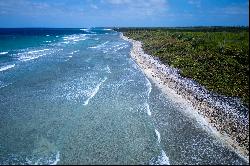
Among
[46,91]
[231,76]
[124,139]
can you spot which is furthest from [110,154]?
[231,76]

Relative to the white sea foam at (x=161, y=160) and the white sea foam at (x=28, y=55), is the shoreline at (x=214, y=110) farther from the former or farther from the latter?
the white sea foam at (x=28, y=55)

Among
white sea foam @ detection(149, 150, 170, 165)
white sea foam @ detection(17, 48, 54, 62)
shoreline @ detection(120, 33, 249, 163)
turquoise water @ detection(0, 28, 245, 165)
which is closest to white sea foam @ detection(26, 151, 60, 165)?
turquoise water @ detection(0, 28, 245, 165)

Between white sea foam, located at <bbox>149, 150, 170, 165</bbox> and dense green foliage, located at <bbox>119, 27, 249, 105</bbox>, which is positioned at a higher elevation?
dense green foliage, located at <bbox>119, 27, 249, 105</bbox>

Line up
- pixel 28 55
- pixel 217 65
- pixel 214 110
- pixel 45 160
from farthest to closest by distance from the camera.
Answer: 1. pixel 28 55
2. pixel 217 65
3. pixel 214 110
4. pixel 45 160

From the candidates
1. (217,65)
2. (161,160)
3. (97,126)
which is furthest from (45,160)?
(217,65)

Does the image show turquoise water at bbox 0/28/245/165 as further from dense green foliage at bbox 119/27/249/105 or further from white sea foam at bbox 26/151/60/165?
dense green foliage at bbox 119/27/249/105

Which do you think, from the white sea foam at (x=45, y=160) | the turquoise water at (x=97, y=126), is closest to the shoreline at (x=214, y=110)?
the turquoise water at (x=97, y=126)

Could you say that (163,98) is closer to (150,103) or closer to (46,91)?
(150,103)

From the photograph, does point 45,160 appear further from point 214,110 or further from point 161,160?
point 214,110
